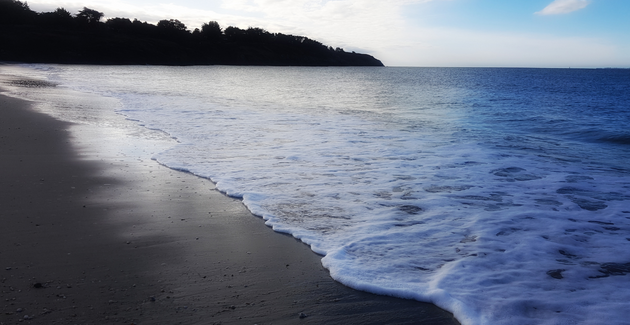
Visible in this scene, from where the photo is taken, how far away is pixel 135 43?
9250cm

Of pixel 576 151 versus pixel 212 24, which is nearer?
pixel 576 151

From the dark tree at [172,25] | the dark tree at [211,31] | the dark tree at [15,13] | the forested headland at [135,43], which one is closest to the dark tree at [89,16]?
the forested headland at [135,43]

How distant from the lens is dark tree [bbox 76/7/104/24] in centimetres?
10000

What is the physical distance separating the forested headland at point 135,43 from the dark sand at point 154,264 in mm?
77523

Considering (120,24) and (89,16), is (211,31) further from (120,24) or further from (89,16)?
(89,16)

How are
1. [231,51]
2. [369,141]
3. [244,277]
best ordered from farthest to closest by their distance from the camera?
[231,51] → [369,141] → [244,277]

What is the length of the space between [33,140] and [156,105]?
929 cm

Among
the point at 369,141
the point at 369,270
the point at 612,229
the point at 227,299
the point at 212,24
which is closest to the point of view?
the point at 227,299

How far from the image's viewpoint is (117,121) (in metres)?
11.8

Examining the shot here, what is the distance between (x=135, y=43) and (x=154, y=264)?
101 m

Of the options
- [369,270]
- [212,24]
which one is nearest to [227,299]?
[369,270]

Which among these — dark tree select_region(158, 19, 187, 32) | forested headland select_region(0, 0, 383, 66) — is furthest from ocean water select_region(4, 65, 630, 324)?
dark tree select_region(158, 19, 187, 32)

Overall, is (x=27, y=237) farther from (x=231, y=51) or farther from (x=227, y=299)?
(x=231, y=51)

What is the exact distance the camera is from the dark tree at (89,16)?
328 feet
